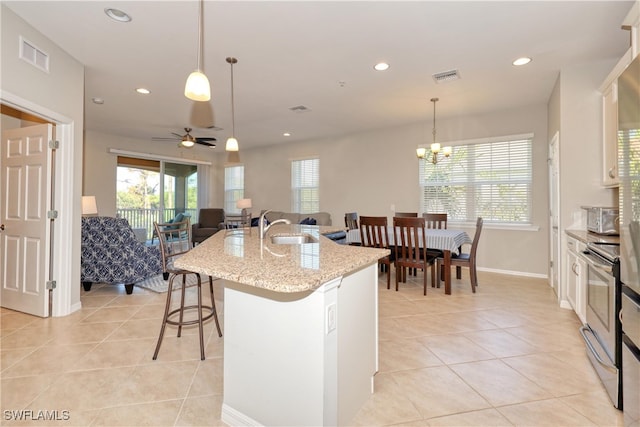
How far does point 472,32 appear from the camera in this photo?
8.86 feet

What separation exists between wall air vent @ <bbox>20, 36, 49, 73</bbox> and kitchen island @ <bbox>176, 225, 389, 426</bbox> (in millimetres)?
2575

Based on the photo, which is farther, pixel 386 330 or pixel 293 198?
pixel 293 198

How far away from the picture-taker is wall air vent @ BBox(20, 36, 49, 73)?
2562mm

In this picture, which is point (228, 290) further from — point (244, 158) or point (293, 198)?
point (244, 158)

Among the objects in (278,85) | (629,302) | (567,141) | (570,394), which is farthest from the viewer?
(278,85)

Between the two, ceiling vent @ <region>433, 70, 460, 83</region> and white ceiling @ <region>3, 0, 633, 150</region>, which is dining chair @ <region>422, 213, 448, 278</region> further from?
ceiling vent @ <region>433, 70, 460, 83</region>

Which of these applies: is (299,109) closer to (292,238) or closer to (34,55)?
(292,238)

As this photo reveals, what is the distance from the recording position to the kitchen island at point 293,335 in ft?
4.15

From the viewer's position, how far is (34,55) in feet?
8.78

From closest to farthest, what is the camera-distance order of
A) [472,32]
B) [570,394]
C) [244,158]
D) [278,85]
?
[570,394], [472,32], [278,85], [244,158]

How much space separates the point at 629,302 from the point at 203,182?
882cm

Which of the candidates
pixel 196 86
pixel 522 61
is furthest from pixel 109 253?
pixel 522 61

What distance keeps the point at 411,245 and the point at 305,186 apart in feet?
12.9

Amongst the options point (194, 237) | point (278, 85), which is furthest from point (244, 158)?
point (278, 85)
